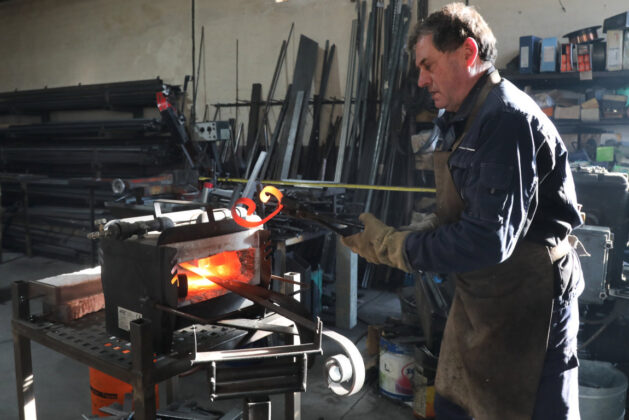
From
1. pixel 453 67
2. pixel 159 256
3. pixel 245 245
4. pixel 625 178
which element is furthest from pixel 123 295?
pixel 625 178

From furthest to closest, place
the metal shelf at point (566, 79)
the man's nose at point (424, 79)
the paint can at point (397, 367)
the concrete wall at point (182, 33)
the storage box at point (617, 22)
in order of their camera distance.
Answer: the concrete wall at point (182, 33) < the metal shelf at point (566, 79) < the storage box at point (617, 22) < the paint can at point (397, 367) < the man's nose at point (424, 79)

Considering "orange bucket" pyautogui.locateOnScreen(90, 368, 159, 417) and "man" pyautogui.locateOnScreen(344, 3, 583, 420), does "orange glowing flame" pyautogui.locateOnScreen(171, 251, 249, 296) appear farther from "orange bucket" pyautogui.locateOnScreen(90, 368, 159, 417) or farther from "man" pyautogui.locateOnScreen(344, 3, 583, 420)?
"orange bucket" pyautogui.locateOnScreen(90, 368, 159, 417)

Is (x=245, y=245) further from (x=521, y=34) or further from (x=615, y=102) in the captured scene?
(x=521, y=34)

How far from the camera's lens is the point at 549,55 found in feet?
10.8

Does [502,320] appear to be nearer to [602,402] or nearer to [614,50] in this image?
[602,402]

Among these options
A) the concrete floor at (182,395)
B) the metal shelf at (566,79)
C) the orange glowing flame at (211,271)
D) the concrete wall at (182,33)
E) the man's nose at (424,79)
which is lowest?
the concrete floor at (182,395)

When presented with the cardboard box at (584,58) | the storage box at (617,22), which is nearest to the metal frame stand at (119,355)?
the cardboard box at (584,58)

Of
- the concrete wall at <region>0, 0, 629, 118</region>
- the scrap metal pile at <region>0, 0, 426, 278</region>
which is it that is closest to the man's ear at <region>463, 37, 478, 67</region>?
the scrap metal pile at <region>0, 0, 426, 278</region>

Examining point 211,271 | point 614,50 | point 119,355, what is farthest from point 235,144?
point 119,355

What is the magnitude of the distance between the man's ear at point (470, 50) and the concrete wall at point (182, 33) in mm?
3063

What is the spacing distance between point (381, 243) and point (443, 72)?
0.45 metres

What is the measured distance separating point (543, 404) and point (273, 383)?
69cm

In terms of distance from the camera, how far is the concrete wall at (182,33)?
3.79m

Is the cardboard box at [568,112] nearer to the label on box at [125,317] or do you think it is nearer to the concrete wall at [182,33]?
the concrete wall at [182,33]
